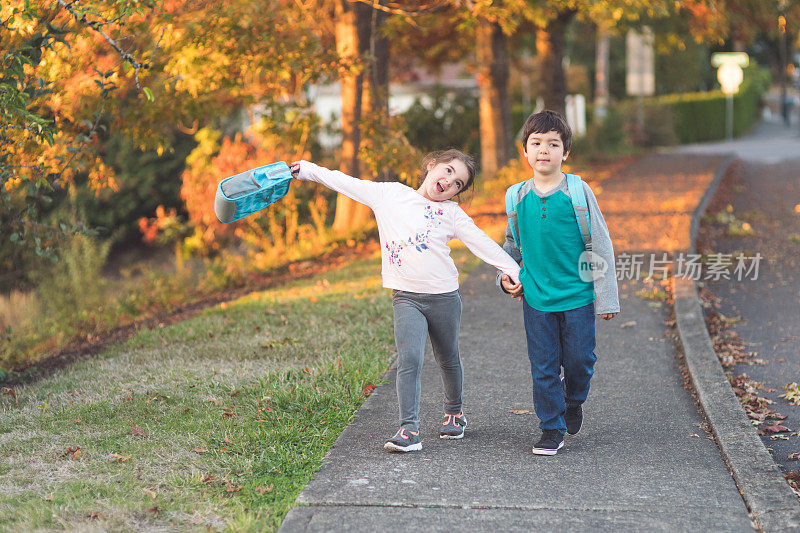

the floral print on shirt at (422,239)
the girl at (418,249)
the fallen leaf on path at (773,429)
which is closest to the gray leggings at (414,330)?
the girl at (418,249)

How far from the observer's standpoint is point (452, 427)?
462cm

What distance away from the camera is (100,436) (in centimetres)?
471

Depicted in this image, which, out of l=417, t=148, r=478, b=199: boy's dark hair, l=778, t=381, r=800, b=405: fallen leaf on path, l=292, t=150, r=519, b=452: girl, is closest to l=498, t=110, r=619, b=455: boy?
l=292, t=150, r=519, b=452: girl

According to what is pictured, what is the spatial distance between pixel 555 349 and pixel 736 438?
1.05 meters

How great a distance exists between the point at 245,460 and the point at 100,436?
950mm

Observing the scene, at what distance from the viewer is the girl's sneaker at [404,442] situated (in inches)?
172

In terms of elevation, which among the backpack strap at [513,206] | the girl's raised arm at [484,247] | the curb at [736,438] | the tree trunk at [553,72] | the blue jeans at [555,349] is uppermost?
the tree trunk at [553,72]

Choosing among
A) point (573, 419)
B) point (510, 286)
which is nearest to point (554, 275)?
point (510, 286)

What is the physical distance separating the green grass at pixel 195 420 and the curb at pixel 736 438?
1.92m

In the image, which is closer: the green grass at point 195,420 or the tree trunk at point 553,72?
the green grass at point 195,420

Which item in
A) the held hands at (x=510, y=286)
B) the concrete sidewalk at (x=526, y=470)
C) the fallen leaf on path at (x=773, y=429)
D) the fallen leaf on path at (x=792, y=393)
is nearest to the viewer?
the concrete sidewalk at (x=526, y=470)

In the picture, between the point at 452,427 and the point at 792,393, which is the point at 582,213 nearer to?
the point at 452,427

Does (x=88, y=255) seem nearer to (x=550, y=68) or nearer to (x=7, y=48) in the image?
(x=7, y=48)

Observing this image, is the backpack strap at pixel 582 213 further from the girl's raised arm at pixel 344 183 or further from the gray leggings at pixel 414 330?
the girl's raised arm at pixel 344 183
